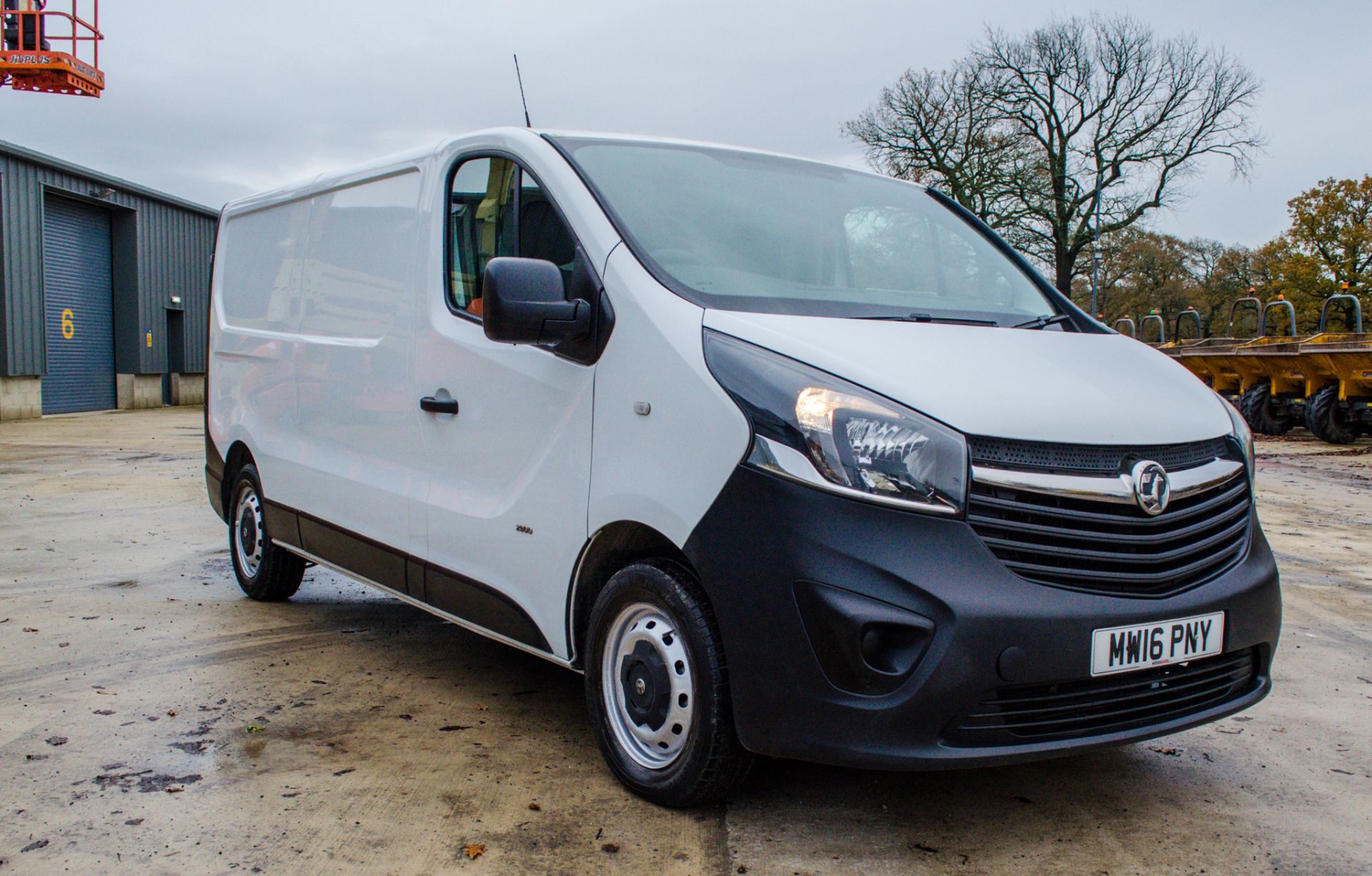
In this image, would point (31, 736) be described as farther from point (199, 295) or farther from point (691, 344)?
point (199, 295)

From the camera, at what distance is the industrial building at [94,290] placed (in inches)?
854

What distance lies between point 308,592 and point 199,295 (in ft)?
88.8

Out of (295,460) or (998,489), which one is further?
(295,460)

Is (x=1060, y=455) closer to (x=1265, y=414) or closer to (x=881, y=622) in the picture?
(x=881, y=622)

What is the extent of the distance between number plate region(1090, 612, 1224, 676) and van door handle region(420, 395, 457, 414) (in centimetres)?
200

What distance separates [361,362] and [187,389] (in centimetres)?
2814

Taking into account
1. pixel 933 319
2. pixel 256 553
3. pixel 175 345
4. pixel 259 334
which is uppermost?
pixel 933 319

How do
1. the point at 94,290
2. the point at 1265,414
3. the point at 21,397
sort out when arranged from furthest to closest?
1. the point at 94,290
2. the point at 21,397
3. the point at 1265,414

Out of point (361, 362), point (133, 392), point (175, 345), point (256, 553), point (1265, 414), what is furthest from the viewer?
point (175, 345)

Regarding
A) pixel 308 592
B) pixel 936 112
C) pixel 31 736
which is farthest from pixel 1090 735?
pixel 936 112

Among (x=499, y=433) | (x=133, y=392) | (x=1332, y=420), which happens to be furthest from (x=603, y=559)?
(x=133, y=392)

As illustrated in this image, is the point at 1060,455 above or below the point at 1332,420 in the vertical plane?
above

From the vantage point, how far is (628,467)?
2.85 meters

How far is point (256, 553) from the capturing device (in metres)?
5.41
